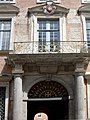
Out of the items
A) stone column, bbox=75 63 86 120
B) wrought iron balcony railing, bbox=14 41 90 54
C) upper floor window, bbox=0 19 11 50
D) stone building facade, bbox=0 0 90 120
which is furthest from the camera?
upper floor window, bbox=0 19 11 50

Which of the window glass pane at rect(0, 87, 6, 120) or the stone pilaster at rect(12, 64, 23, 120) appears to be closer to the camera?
the stone pilaster at rect(12, 64, 23, 120)

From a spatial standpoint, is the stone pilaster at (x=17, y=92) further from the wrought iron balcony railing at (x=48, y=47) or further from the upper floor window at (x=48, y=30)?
the upper floor window at (x=48, y=30)

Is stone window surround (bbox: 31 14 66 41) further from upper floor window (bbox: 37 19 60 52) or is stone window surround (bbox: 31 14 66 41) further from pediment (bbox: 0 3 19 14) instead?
pediment (bbox: 0 3 19 14)

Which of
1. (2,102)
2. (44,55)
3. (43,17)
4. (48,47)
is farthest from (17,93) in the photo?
(43,17)

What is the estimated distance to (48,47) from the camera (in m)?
17.1

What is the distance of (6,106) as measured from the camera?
16.5 meters

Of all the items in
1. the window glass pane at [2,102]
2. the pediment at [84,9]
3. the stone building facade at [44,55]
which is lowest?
the window glass pane at [2,102]

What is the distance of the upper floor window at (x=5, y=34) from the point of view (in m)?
17.9

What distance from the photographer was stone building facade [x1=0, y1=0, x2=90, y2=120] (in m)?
15.9

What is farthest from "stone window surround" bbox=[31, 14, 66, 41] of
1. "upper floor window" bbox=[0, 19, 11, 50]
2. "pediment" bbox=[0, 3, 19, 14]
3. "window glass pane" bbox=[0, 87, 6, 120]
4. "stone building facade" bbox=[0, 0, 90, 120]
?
"window glass pane" bbox=[0, 87, 6, 120]

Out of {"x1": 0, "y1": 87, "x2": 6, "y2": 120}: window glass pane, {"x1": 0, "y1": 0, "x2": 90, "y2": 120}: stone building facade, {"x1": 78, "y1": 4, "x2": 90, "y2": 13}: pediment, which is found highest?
{"x1": 78, "y1": 4, "x2": 90, "y2": 13}: pediment

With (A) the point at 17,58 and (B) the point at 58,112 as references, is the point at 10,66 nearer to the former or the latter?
(A) the point at 17,58

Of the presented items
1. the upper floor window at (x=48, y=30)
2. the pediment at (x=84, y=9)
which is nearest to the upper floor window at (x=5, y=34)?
the upper floor window at (x=48, y=30)

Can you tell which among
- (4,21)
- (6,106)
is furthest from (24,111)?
(4,21)
